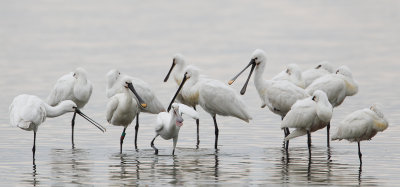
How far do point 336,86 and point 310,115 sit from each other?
3.27m

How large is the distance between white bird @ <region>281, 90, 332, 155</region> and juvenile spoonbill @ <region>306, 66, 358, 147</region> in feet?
8.52

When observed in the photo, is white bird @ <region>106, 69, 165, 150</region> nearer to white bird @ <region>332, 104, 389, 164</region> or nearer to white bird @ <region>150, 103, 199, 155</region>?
white bird @ <region>150, 103, 199, 155</region>

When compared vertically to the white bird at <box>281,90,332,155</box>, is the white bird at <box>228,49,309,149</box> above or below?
above

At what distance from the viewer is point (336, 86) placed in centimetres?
1688

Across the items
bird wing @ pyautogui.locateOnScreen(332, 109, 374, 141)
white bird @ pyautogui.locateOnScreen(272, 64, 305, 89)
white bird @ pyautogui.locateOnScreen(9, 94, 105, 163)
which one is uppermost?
white bird @ pyautogui.locateOnScreen(272, 64, 305, 89)

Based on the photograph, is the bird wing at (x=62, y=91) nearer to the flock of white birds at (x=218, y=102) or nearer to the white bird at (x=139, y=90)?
the flock of white birds at (x=218, y=102)

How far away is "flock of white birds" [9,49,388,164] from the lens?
13.7 metres

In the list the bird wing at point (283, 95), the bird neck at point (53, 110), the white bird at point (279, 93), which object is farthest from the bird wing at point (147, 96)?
the bird wing at point (283, 95)

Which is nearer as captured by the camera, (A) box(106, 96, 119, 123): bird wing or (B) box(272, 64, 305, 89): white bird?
(A) box(106, 96, 119, 123): bird wing

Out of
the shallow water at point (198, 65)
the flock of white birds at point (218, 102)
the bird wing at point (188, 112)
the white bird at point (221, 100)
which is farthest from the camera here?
the white bird at point (221, 100)

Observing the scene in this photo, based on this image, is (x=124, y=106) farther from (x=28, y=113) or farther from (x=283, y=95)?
(x=283, y=95)

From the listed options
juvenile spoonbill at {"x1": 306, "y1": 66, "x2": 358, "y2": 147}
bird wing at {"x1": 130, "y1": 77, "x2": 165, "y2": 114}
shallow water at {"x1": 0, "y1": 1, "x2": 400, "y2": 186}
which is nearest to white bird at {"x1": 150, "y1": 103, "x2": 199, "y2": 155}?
shallow water at {"x1": 0, "y1": 1, "x2": 400, "y2": 186}

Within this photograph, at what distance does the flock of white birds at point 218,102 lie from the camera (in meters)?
13.7

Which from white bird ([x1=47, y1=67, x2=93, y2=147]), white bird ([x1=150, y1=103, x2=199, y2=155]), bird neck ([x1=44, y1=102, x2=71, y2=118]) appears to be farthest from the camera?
white bird ([x1=47, y1=67, x2=93, y2=147])
